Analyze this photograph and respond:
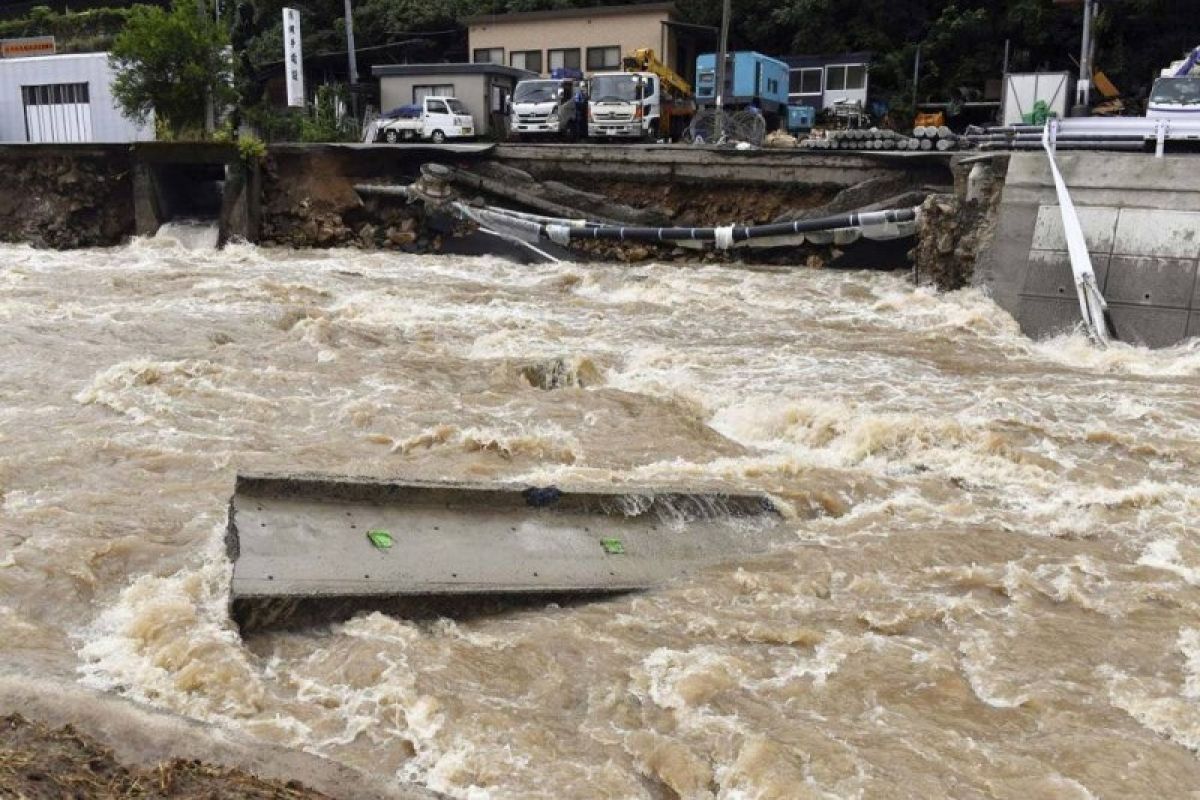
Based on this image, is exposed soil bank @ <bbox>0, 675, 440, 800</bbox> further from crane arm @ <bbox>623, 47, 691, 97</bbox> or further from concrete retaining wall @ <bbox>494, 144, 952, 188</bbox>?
crane arm @ <bbox>623, 47, 691, 97</bbox>

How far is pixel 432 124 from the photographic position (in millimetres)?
29891

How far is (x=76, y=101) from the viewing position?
109 feet

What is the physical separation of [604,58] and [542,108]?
10399 mm

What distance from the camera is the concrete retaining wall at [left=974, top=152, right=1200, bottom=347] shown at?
48.8 ft

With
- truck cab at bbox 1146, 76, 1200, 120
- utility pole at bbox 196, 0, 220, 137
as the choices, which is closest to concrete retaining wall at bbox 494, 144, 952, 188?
truck cab at bbox 1146, 76, 1200, 120

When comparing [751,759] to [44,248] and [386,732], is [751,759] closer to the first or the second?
[386,732]

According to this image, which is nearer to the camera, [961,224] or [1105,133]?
[961,224]

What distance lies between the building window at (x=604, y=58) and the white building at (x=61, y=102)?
1476cm

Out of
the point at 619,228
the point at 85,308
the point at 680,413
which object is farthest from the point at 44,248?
the point at 680,413

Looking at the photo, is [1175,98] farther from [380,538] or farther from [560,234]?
[380,538]

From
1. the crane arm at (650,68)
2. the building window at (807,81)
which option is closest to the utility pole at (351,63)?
the crane arm at (650,68)

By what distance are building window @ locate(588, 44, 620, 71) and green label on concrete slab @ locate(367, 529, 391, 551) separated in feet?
107

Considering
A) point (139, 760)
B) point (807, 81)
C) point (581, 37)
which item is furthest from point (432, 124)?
point (139, 760)

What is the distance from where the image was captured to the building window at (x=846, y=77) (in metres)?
Result: 35.6
